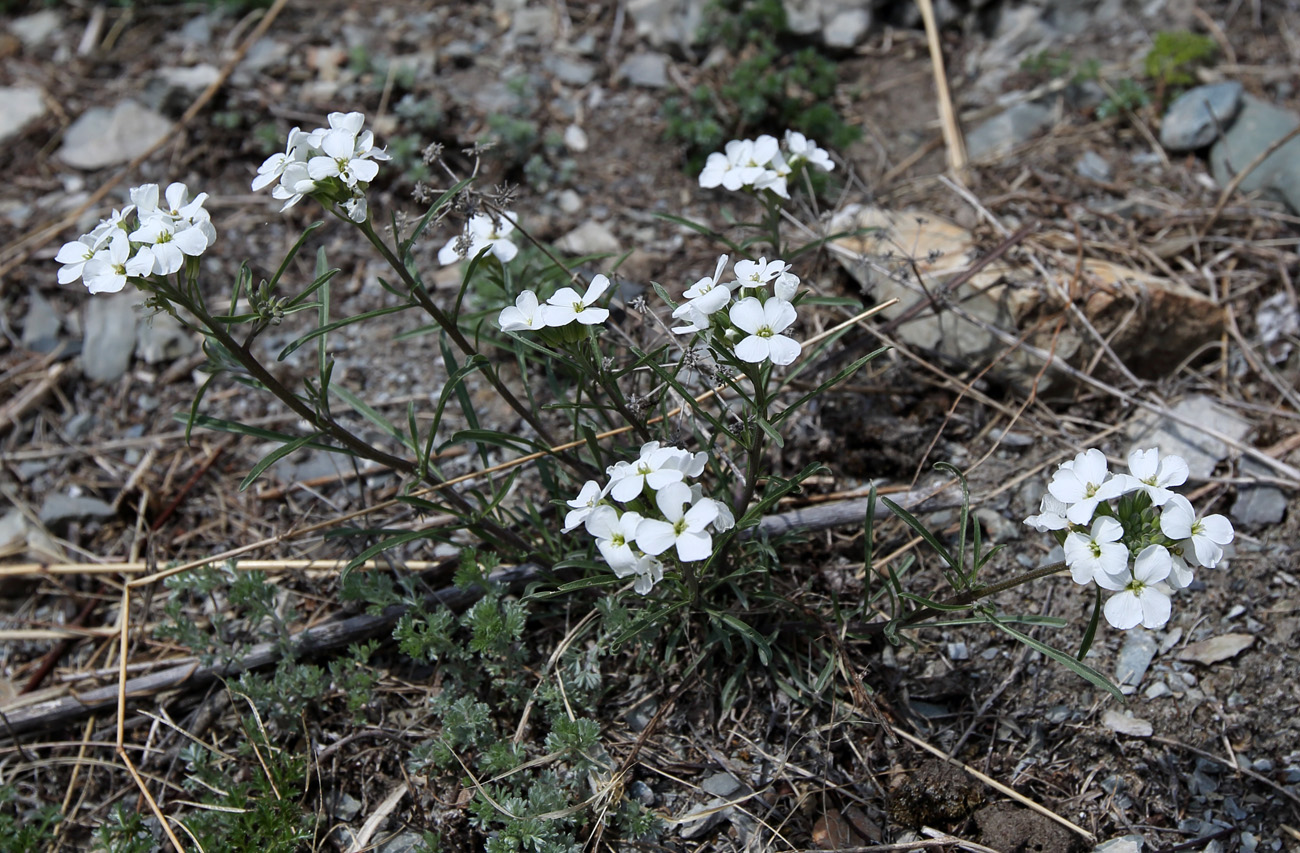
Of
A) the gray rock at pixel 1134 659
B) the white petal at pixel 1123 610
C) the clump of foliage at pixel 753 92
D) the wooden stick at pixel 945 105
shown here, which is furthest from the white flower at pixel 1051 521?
the clump of foliage at pixel 753 92

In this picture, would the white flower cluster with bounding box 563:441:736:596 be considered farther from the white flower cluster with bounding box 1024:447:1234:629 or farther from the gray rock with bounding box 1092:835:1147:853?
the gray rock with bounding box 1092:835:1147:853

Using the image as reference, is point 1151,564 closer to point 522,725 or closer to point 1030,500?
point 1030,500

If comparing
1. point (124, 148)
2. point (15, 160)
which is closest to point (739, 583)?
point (124, 148)

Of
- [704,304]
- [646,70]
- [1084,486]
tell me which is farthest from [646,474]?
[646,70]

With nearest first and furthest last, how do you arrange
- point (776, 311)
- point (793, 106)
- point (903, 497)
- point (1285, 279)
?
1. point (776, 311)
2. point (903, 497)
3. point (1285, 279)
4. point (793, 106)

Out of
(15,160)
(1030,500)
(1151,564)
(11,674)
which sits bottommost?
(11,674)
